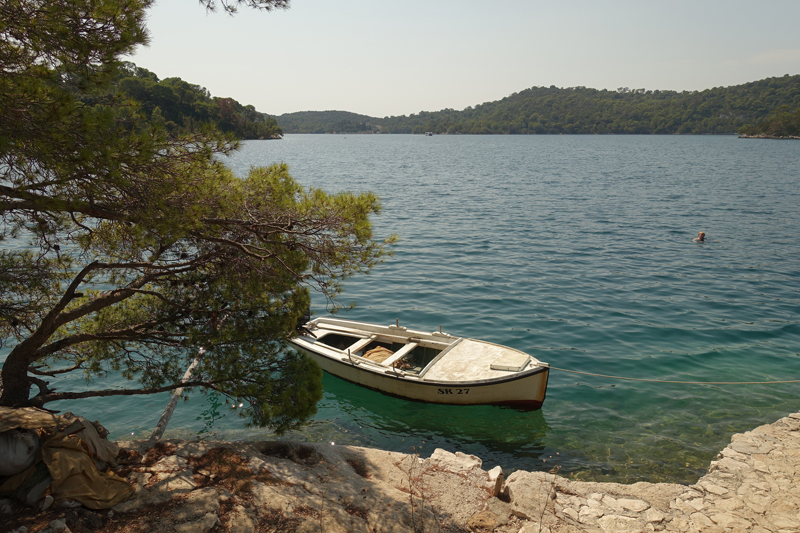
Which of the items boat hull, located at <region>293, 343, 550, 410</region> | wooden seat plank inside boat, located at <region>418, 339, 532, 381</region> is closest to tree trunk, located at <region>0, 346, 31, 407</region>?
boat hull, located at <region>293, 343, 550, 410</region>

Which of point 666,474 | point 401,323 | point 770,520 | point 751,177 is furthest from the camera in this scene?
point 751,177

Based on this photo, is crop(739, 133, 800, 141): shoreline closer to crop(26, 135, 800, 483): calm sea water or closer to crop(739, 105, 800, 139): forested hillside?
crop(739, 105, 800, 139): forested hillside

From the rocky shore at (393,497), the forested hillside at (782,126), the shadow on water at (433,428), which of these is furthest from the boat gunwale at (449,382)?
the forested hillside at (782,126)

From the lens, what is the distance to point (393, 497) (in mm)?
6652

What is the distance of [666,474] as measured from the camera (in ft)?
28.5

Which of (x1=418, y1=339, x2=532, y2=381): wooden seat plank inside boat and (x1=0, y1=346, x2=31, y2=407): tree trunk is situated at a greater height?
(x1=0, y1=346, x2=31, y2=407): tree trunk

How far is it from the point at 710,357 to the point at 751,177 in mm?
48133

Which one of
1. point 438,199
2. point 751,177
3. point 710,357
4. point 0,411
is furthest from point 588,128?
point 0,411

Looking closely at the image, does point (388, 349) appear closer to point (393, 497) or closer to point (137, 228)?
point (393, 497)

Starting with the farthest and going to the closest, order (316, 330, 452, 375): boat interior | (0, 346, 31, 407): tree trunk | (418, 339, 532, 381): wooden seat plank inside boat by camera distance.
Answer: (316, 330, 452, 375): boat interior < (418, 339, 532, 381): wooden seat plank inside boat < (0, 346, 31, 407): tree trunk

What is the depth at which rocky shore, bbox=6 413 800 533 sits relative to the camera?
212 inches

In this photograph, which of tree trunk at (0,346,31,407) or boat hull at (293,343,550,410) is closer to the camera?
tree trunk at (0,346,31,407)

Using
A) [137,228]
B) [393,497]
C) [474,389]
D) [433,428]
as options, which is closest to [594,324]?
[474,389]

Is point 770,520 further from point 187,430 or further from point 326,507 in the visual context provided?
point 187,430
